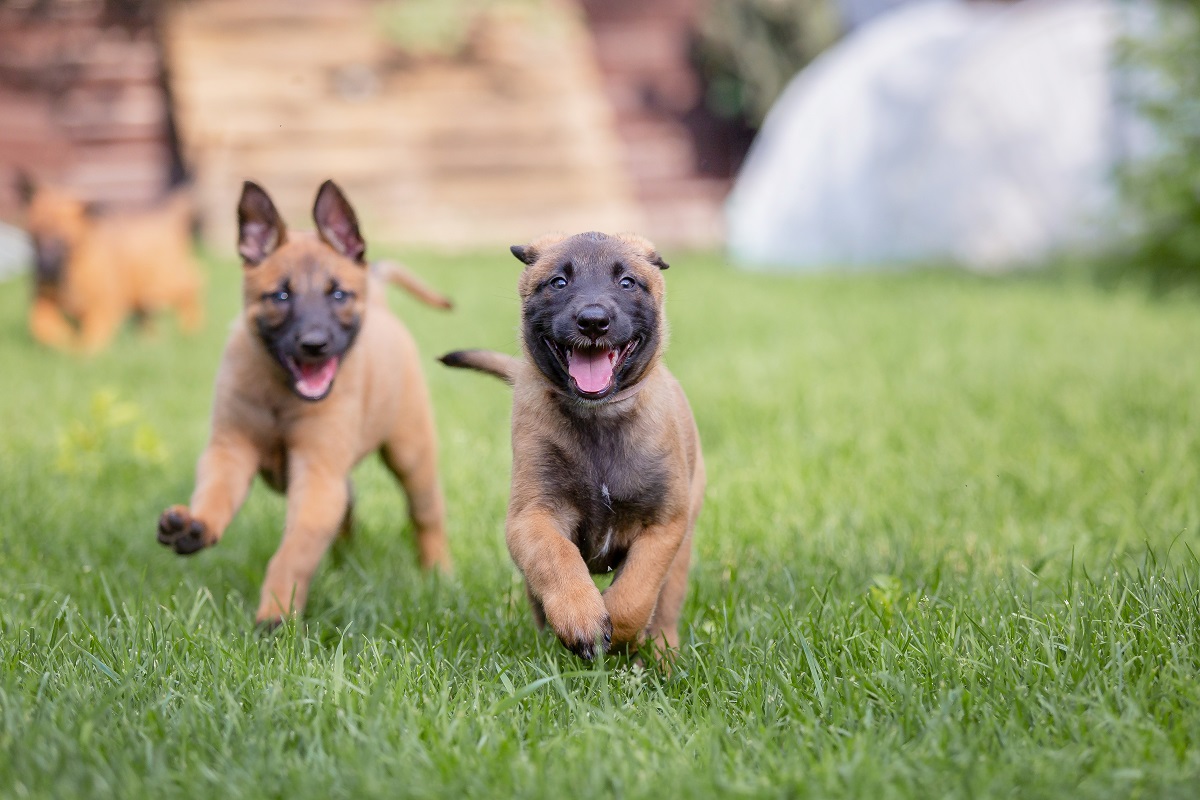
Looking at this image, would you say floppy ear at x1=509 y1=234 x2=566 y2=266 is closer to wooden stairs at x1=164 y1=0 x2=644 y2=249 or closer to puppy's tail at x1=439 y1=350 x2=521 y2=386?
puppy's tail at x1=439 y1=350 x2=521 y2=386

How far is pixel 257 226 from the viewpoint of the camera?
12.7 ft

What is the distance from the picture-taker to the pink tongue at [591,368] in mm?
2773

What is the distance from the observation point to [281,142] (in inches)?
605

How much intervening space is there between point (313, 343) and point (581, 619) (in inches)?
53.8

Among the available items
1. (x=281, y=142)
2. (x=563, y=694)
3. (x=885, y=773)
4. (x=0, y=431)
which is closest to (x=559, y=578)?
(x=563, y=694)

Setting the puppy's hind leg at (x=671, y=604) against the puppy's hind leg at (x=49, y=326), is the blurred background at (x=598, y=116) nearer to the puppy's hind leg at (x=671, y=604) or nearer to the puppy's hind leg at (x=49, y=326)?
the puppy's hind leg at (x=49, y=326)

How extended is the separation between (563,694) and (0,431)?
429cm

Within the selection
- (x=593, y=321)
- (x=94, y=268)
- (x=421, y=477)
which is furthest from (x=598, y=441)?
(x=94, y=268)

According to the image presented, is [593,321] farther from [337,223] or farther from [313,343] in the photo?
[337,223]

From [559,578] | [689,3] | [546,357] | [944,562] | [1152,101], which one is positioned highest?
[689,3]

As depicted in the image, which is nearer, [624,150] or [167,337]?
[167,337]

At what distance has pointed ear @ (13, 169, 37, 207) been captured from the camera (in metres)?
8.20

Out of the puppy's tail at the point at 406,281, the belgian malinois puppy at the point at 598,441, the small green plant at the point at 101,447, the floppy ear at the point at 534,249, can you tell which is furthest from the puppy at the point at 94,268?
the belgian malinois puppy at the point at 598,441

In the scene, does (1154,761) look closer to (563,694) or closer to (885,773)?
(885,773)
